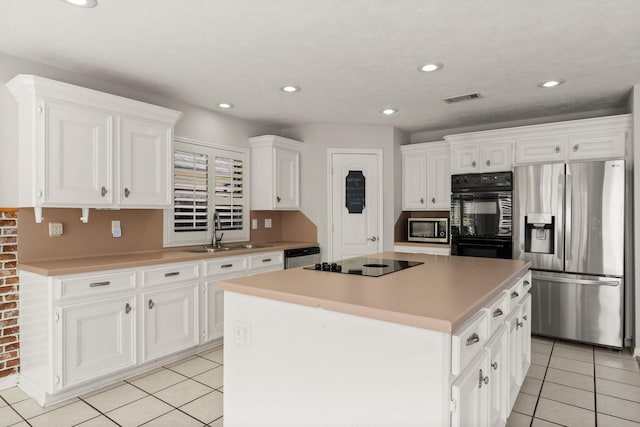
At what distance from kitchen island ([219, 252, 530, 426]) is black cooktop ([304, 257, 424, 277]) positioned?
0.12m

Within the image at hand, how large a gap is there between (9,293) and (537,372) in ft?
13.5

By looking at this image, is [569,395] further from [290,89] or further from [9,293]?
[9,293]

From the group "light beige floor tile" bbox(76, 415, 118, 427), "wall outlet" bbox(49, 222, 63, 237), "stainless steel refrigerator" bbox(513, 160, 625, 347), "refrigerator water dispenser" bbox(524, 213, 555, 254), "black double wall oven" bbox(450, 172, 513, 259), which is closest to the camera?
"light beige floor tile" bbox(76, 415, 118, 427)

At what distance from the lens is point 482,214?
13.9 feet

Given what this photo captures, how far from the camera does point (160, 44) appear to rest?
2576 millimetres

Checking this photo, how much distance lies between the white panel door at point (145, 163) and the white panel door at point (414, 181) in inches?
120

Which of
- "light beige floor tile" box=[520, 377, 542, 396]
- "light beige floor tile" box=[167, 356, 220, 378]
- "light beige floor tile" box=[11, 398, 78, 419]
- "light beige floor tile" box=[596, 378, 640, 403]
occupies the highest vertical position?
"light beige floor tile" box=[11, 398, 78, 419]

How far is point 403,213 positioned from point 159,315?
11.2 ft

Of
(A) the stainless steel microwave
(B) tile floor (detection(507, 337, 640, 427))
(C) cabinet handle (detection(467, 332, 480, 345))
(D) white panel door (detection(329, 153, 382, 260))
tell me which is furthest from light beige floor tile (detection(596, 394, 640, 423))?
(D) white panel door (detection(329, 153, 382, 260))

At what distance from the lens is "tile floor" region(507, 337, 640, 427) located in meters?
2.41

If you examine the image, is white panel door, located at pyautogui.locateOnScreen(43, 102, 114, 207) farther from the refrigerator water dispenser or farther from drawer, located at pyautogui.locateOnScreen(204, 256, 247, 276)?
the refrigerator water dispenser

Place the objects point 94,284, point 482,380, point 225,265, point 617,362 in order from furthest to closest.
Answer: point 225,265 < point 617,362 < point 94,284 < point 482,380

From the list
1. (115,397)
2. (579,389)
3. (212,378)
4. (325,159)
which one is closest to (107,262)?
(115,397)

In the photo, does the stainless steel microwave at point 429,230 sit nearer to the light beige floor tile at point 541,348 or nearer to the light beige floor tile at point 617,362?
the light beige floor tile at point 541,348
